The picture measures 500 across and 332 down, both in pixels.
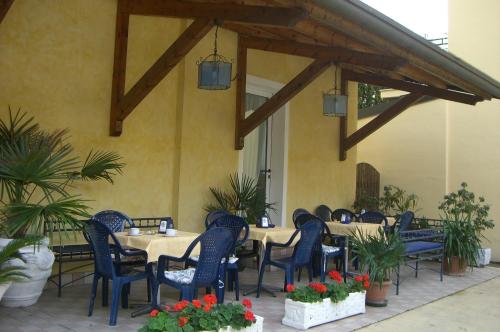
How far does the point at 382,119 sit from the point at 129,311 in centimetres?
632

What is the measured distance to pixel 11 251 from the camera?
344 cm

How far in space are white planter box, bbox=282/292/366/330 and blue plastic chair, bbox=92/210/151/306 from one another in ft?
4.55

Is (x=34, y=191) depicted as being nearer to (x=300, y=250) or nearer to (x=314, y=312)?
(x=300, y=250)

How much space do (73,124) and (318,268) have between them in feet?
11.9

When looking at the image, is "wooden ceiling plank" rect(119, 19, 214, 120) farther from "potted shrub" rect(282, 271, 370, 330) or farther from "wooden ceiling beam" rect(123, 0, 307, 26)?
"potted shrub" rect(282, 271, 370, 330)

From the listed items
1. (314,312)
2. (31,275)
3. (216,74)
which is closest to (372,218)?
(216,74)

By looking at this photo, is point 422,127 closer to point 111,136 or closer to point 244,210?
point 244,210

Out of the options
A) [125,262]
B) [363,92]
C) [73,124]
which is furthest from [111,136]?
[363,92]

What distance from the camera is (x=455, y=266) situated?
750cm

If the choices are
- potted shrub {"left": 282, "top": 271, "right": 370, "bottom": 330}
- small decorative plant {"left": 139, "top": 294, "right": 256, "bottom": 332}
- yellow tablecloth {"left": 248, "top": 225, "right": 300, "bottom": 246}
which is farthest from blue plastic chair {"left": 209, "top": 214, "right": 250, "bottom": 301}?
small decorative plant {"left": 139, "top": 294, "right": 256, "bottom": 332}

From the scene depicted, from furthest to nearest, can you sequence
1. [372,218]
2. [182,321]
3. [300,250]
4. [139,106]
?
[372,218] < [139,106] < [300,250] < [182,321]

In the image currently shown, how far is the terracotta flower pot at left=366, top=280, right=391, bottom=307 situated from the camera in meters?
5.36

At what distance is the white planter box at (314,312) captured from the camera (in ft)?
14.5

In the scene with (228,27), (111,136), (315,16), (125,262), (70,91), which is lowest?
(125,262)
